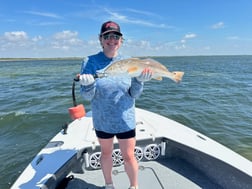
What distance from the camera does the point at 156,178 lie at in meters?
3.35

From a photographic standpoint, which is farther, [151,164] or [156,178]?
[151,164]

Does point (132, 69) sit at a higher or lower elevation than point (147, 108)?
higher

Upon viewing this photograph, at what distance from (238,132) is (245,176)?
4.99 metres

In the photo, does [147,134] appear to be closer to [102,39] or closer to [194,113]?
[102,39]

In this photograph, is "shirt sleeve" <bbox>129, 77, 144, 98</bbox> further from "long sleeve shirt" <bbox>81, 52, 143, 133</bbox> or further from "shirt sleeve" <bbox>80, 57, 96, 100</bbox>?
"shirt sleeve" <bbox>80, 57, 96, 100</bbox>

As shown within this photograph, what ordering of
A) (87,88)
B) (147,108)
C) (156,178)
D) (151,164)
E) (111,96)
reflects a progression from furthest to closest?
(147,108) < (151,164) < (156,178) < (111,96) < (87,88)

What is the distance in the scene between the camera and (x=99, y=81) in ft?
7.67

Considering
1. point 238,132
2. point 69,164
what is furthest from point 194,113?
point 69,164

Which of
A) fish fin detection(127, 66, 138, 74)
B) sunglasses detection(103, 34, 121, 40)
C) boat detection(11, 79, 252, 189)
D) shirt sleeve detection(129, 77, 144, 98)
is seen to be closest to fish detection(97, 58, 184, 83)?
fish fin detection(127, 66, 138, 74)

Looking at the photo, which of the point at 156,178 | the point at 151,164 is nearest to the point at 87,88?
the point at 156,178

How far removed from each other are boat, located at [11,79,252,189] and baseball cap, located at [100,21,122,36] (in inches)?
70.3

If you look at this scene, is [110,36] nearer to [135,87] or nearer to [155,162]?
[135,87]

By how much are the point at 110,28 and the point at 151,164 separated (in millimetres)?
2327

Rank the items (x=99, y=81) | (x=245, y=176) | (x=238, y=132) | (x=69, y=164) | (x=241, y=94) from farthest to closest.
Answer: (x=241, y=94), (x=238, y=132), (x=69, y=164), (x=245, y=176), (x=99, y=81)
